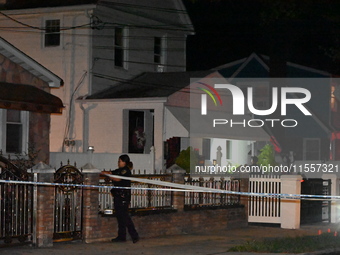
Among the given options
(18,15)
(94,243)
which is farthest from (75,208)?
(18,15)

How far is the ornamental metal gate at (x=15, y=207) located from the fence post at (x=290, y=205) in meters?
7.75

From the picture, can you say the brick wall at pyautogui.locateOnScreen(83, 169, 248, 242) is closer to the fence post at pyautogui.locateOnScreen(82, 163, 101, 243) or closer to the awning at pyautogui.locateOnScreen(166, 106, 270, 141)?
the fence post at pyautogui.locateOnScreen(82, 163, 101, 243)

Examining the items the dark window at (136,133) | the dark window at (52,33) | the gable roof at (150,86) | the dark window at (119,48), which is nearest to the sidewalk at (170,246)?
the gable roof at (150,86)

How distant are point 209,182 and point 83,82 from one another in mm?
9780

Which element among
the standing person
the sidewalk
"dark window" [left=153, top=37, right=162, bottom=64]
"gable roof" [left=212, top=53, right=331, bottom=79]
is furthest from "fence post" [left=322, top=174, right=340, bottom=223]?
"gable roof" [left=212, top=53, right=331, bottom=79]

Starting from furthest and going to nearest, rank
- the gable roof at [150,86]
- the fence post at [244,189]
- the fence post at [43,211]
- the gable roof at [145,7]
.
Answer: the gable roof at [145,7] < the gable roof at [150,86] < the fence post at [244,189] < the fence post at [43,211]

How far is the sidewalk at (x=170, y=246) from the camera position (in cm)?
1280

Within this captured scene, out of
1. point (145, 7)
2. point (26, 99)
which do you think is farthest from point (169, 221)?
point (145, 7)

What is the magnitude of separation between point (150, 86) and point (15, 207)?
14.4m

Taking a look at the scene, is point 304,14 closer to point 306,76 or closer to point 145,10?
point 145,10

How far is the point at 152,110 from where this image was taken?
27.1 metres

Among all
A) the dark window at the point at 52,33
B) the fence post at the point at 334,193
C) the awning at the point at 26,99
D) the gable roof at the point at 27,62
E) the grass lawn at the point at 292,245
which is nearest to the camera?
the grass lawn at the point at 292,245

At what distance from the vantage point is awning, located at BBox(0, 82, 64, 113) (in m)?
17.9

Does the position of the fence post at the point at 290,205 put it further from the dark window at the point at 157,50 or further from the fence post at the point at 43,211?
the dark window at the point at 157,50
